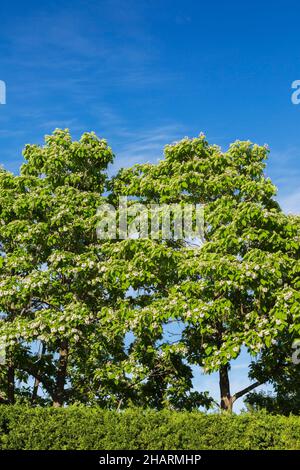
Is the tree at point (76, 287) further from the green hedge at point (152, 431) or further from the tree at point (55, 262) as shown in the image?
the green hedge at point (152, 431)

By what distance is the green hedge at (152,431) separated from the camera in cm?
1630

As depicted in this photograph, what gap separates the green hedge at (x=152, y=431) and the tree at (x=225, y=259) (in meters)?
2.90

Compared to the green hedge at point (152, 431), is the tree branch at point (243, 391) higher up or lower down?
higher up

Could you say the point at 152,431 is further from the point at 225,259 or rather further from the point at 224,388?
the point at 224,388

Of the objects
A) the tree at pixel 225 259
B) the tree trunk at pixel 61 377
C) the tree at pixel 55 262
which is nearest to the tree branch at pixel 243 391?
the tree at pixel 225 259

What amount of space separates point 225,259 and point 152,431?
6466 millimetres

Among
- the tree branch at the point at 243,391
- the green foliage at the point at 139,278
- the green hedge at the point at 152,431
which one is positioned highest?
the green foliage at the point at 139,278

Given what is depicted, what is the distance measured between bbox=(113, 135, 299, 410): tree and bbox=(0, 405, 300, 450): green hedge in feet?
9.51

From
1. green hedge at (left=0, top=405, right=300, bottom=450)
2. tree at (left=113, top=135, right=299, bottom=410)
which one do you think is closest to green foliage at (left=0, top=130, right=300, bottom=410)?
tree at (left=113, top=135, right=299, bottom=410)

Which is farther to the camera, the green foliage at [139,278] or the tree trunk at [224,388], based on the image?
the tree trunk at [224,388]

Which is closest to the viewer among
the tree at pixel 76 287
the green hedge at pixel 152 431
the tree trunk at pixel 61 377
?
the green hedge at pixel 152 431

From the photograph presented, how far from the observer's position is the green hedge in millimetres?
16297

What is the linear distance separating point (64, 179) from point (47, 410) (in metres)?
11.5

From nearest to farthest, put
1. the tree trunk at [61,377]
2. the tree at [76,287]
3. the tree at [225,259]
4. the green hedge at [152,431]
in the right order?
the green hedge at [152,431] < the tree at [225,259] < the tree at [76,287] < the tree trunk at [61,377]
